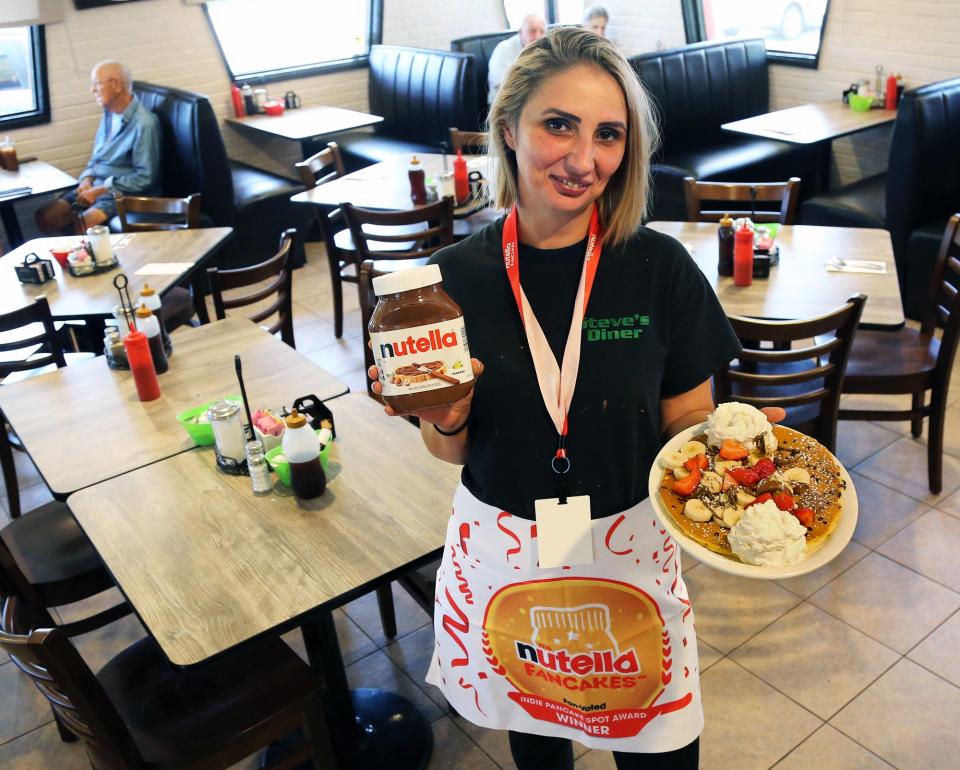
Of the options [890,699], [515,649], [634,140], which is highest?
[634,140]

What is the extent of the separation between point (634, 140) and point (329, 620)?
1.42m

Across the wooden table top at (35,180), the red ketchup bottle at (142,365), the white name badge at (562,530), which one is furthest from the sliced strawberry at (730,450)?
the wooden table top at (35,180)

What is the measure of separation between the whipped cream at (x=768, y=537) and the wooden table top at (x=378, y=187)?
11.3ft

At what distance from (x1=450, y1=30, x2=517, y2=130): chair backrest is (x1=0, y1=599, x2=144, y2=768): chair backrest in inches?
225

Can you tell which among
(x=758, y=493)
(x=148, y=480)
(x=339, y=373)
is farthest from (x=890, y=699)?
(x=339, y=373)

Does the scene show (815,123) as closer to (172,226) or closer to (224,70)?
(172,226)

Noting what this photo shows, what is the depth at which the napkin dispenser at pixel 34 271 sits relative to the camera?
3.87 m

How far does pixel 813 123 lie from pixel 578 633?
4.87 meters

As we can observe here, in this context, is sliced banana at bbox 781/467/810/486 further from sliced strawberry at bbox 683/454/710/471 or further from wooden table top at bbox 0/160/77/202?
wooden table top at bbox 0/160/77/202

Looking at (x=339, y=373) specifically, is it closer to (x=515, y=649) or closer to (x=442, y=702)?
(x=442, y=702)

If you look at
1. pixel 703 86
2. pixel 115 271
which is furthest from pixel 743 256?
pixel 703 86

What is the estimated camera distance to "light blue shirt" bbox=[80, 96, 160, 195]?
19.3 feet

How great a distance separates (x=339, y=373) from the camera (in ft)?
15.9

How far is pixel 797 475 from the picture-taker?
5.53 ft
